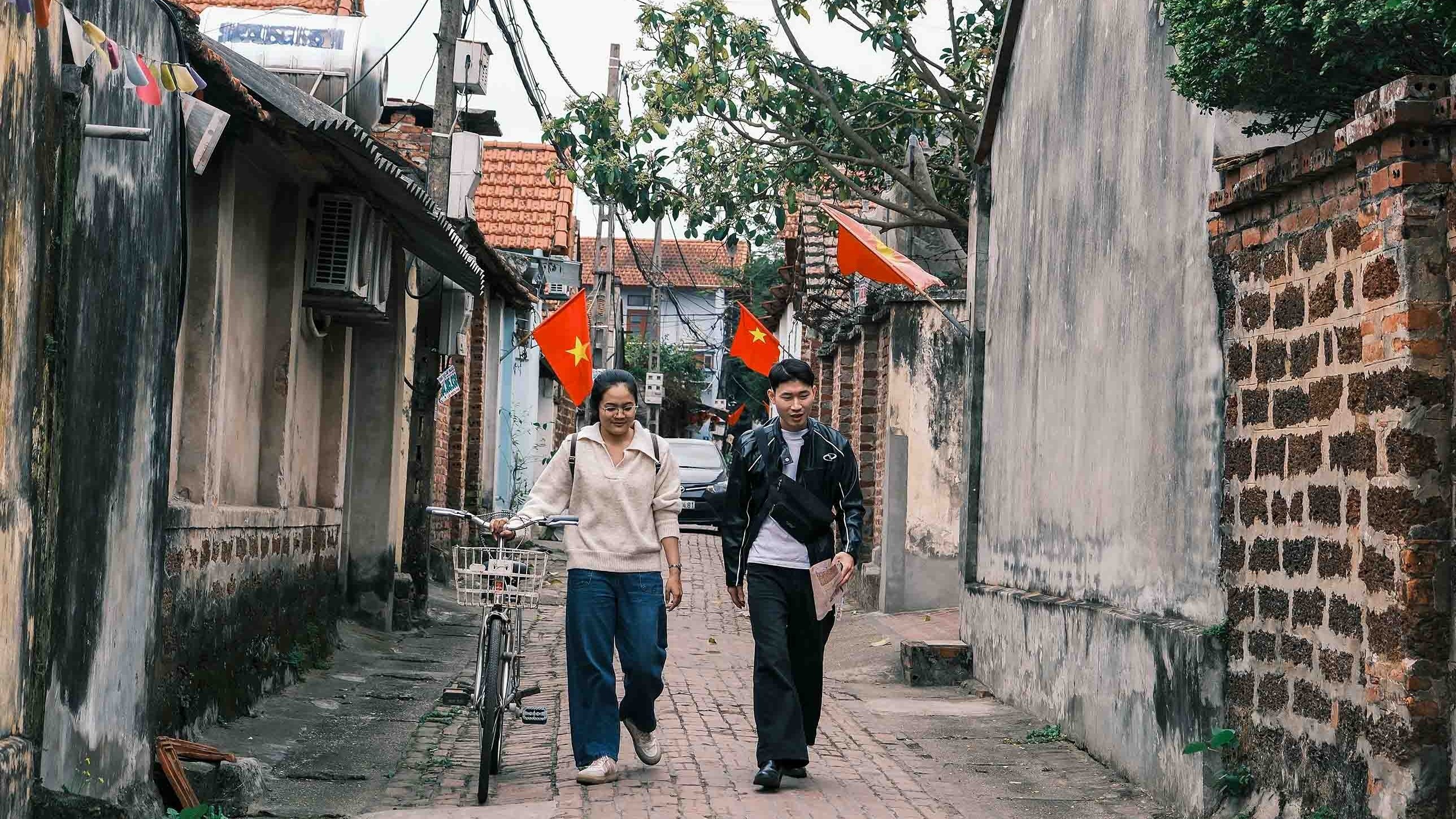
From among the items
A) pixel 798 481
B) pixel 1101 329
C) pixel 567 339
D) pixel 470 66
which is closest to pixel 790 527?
pixel 798 481

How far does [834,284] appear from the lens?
22.8 m

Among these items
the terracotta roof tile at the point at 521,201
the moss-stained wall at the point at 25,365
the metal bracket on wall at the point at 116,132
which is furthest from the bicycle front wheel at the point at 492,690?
the terracotta roof tile at the point at 521,201

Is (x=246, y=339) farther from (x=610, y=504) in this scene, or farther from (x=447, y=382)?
(x=447, y=382)

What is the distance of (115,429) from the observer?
5.60 meters

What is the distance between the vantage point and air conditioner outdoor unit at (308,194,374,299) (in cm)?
1058

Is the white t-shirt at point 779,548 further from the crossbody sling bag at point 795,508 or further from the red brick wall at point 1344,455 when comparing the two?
the red brick wall at point 1344,455

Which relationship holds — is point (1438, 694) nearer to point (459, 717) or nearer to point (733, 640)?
point (459, 717)

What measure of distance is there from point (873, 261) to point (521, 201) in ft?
43.5

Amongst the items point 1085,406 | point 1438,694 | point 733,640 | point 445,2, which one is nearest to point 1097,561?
point 1085,406

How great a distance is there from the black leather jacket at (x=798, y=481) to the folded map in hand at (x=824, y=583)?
50mm

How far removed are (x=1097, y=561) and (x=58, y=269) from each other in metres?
5.52

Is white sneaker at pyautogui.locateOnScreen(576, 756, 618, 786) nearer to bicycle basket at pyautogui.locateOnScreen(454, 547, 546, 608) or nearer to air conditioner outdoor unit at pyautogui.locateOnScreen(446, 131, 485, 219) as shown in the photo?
bicycle basket at pyautogui.locateOnScreen(454, 547, 546, 608)

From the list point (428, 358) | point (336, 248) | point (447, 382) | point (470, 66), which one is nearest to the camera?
point (336, 248)

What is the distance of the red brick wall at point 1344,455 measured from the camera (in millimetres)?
4961
